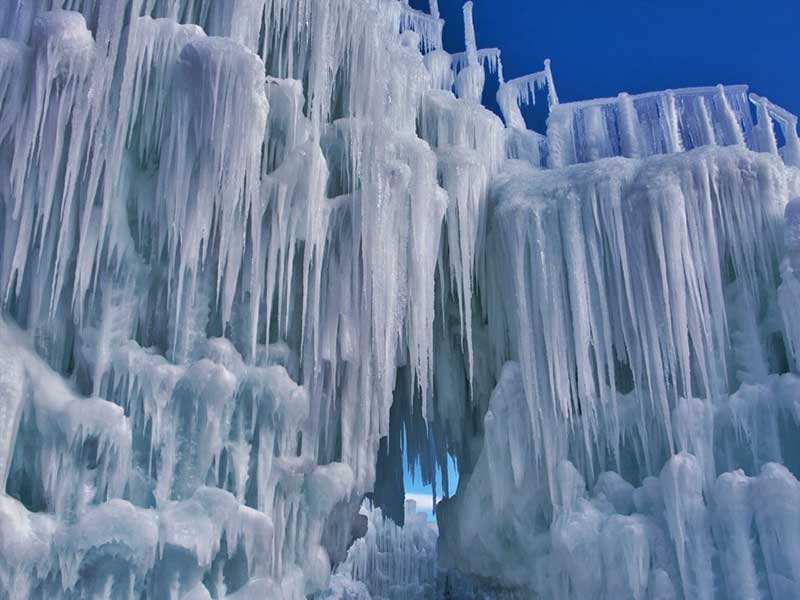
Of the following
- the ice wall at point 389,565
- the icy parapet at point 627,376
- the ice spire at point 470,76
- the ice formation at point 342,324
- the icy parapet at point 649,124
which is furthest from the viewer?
the ice wall at point 389,565

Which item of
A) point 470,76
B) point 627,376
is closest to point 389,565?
point 627,376

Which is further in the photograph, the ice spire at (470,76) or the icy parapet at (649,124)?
the ice spire at (470,76)

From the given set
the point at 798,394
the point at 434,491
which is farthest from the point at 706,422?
the point at 434,491

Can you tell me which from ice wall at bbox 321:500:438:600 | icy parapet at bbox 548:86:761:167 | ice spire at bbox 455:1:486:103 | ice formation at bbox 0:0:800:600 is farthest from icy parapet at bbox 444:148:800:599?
ice wall at bbox 321:500:438:600

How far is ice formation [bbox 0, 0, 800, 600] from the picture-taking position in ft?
21.4

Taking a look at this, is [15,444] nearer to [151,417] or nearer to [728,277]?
[151,417]

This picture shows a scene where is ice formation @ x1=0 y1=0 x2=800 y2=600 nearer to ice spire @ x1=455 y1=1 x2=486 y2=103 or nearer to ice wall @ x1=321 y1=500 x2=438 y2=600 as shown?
ice spire @ x1=455 y1=1 x2=486 y2=103

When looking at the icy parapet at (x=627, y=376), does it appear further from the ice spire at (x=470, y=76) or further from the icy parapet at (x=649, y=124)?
the ice spire at (x=470, y=76)

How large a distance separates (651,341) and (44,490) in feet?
21.6

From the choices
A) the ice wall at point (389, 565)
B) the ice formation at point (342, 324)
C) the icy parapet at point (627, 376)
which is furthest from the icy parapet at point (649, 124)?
the ice wall at point (389, 565)

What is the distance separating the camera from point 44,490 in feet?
20.5

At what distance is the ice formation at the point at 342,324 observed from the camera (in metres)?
6.53

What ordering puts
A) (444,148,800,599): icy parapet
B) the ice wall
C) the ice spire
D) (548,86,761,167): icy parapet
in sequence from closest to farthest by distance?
(444,148,800,599): icy parapet → (548,86,761,167): icy parapet → the ice spire → the ice wall

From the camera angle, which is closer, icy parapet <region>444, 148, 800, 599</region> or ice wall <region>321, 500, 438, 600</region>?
icy parapet <region>444, 148, 800, 599</region>
